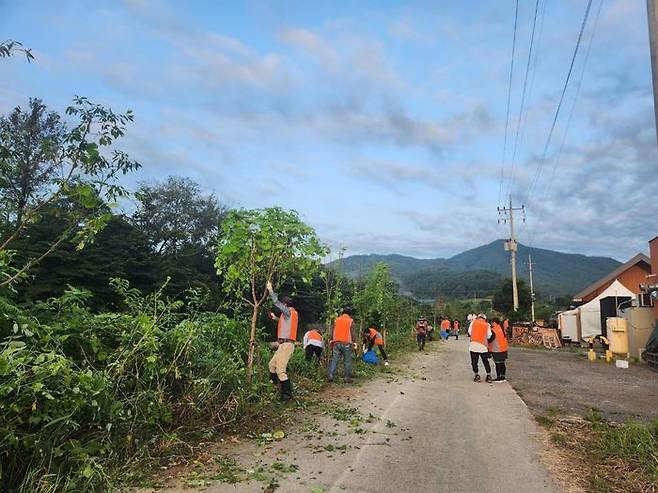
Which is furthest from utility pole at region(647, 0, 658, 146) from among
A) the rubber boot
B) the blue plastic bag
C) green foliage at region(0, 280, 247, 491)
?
the blue plastic bag

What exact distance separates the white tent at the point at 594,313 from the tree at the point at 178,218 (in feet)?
101

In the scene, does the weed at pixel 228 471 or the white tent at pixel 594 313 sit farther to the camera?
the white tent at pixel 594 313

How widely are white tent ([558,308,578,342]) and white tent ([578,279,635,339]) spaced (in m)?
1.39

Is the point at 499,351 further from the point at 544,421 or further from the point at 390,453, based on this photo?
the point at 390,453

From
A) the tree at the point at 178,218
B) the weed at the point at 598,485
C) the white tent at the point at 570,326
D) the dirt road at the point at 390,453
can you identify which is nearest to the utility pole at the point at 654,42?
the weed at the point at 598,485

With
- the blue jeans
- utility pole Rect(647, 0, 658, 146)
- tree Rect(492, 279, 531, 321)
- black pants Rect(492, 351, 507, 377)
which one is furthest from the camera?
tree Rect(492, 279, 531, 321)

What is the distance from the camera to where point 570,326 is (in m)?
32.9

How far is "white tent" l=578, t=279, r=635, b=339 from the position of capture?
29.3m

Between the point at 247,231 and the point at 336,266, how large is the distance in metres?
7.34

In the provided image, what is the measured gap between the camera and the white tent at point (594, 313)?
2933cm

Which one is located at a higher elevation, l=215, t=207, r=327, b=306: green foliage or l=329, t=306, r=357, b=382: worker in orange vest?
l=215, t=207, r=327, b=306: green foliage

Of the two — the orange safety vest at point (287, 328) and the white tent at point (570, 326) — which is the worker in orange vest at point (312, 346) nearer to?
the orange safety vest at point (287, 328)

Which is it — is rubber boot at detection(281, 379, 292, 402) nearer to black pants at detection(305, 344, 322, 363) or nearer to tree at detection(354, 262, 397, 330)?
black pants at detection(305, 344, 322, 363)

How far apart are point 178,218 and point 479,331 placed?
140ft
